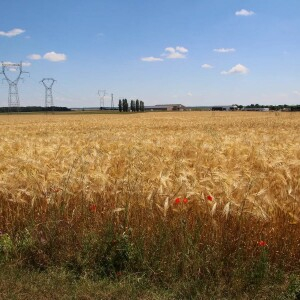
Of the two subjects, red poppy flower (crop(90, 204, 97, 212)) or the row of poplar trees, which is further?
the row of poplar trees

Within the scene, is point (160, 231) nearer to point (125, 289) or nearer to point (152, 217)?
point (152, 217)

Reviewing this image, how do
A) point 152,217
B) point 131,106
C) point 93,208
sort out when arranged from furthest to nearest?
point 131,106
point 93,208
point 152,217

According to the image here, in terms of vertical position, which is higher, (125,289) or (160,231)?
(160,231)

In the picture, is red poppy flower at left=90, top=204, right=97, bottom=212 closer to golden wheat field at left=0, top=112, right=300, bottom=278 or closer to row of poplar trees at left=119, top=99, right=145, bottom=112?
golden wheat field at left=0, top=112, right=300, bottom=278

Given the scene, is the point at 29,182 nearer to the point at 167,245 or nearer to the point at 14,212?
the point at 14,212

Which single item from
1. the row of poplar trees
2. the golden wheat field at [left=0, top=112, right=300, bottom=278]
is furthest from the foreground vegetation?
the row of poplar trees

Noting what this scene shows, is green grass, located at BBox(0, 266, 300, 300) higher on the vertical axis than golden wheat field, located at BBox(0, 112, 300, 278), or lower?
lower

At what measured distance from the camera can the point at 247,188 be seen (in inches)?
190

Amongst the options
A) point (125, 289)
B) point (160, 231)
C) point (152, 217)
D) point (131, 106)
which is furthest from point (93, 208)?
point (131, 106)

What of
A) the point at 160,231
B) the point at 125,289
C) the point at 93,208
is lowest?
→ the point at 125,289

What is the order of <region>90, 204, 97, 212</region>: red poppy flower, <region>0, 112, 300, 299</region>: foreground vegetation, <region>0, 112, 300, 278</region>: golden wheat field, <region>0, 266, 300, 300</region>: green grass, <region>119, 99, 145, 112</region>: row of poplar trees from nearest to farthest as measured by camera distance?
<region>0, 266, 300, 300</region>: green grass, <region>0, 112, 300, 299</region>: foreground vegetation, <region>0, 112, 300, 278</region>: golden wheat field, <region>90, 204, 97, 212</region>: red poppy flower, <region>119, 99, 145, 112</region>: row of poplar trees

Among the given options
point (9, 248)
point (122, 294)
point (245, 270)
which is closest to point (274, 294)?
point (245, 270)

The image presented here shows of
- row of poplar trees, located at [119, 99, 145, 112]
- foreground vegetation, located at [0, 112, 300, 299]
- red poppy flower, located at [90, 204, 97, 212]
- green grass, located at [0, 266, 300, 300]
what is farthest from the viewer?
row of poplar trees, located at [119, 99, 145, 112]

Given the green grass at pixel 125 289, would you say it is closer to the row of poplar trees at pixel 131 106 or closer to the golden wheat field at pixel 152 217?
the golden wheat field at pixel 152 217
